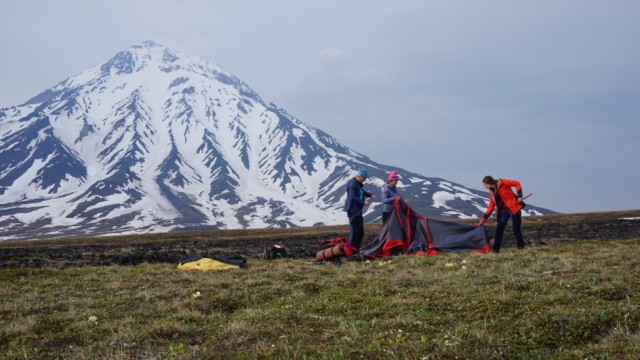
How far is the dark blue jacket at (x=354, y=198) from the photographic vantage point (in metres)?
18.2

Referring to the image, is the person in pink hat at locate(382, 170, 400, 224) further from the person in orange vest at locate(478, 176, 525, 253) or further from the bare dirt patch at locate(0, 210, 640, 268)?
the bare dirt patch at locate(0, 210, 640, 268)

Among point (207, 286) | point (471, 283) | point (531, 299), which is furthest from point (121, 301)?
point (531, 299)

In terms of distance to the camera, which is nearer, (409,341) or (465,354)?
(465,354)

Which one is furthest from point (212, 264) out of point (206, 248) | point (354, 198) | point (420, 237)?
point (206, 248)

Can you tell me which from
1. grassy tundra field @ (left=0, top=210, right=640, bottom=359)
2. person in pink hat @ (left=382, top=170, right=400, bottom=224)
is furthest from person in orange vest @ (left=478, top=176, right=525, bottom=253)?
grassy tundra field @ (left=0, top=210, right=640, bottom=359)

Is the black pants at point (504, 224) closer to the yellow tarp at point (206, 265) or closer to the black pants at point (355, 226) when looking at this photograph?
the black pants at point (355, 226)

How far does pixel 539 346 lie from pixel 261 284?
7614 mm

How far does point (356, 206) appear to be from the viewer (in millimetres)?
18359

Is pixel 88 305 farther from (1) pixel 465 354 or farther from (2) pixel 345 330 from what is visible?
(1) pixel 465 354

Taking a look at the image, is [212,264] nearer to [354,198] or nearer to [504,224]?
[354,198]

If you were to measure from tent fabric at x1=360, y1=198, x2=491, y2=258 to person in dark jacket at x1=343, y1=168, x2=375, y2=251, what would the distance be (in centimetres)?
62

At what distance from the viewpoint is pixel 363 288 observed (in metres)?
10.8

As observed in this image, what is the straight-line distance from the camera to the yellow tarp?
16648 mm

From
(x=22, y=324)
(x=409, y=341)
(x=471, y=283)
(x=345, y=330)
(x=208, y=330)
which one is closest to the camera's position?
(x=409, y=341)
